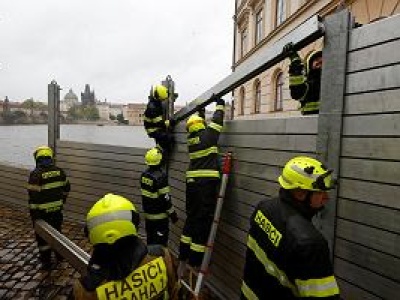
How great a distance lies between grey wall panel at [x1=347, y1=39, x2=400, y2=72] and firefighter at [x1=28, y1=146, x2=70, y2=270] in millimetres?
4736

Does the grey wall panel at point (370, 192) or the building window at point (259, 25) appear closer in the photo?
the grey wall panel at point (370, 192)

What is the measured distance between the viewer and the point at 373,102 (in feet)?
8.90

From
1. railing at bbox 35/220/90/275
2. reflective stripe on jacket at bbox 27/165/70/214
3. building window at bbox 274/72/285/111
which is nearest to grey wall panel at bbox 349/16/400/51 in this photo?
railing at bbox 35/220/90/275

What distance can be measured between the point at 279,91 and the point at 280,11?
3.68m

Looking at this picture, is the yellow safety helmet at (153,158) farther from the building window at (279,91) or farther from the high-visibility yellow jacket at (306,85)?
the building window at (279,91)

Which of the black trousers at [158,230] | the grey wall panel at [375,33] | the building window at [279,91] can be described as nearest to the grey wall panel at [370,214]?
the grey wall panel at [375,33]

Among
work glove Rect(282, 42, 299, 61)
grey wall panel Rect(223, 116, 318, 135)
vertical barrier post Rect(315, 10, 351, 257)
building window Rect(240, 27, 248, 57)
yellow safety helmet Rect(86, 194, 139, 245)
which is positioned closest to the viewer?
yellow safety helmet Rect(86, 194, 139, 245)

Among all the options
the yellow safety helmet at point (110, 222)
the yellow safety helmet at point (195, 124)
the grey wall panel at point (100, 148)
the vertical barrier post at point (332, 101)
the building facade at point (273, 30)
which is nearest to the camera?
the yellow safety helmet at point (110, 222)

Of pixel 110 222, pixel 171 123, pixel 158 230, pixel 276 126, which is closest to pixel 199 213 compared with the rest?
pixel 158 230

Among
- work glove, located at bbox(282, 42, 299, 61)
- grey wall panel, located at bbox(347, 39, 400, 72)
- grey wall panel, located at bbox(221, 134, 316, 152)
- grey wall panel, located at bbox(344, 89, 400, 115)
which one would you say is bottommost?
grey wall panel, located at bbox(221, 134, 316, 152)

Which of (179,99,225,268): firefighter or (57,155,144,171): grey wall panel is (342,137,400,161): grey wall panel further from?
(57,155,144,171): grey wall panel

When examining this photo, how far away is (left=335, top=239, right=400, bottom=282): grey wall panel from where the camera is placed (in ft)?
8.32

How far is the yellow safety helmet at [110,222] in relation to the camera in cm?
205

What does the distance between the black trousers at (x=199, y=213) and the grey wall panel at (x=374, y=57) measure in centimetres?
254
